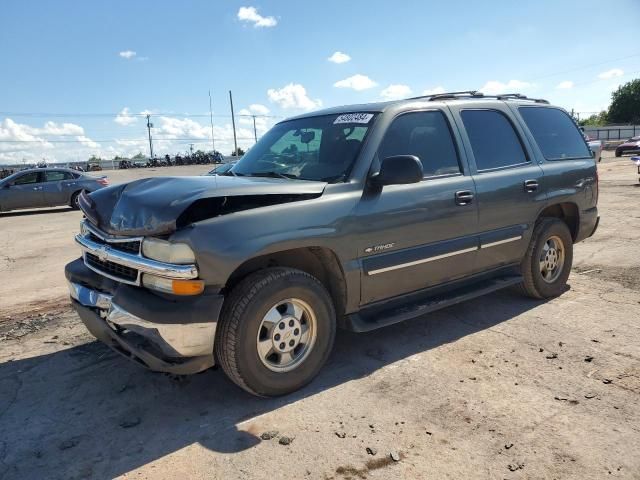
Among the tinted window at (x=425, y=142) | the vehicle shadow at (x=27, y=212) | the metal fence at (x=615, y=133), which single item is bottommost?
the vehicle shadow at (x=27, y=212)

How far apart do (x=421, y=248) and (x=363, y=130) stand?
0.99 m

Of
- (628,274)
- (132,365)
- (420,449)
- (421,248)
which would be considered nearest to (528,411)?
(420,449)

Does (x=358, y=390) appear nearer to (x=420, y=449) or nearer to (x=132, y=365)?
(x=420, y=449)

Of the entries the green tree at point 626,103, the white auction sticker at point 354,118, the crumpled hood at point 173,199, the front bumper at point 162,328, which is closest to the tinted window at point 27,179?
the crumpled hood at point 173,199

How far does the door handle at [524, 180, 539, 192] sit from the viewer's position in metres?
4.75

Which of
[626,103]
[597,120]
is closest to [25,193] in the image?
[626,103]

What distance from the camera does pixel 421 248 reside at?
3.93 m

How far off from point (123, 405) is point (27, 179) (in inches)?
599

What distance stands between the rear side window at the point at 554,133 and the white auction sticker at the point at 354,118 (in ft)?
6.54

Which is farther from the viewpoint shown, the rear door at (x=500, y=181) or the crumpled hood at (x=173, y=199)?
the rear door at (x=500, y=181)

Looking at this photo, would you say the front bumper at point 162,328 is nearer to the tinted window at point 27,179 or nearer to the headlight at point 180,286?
the headlight at point 180,286

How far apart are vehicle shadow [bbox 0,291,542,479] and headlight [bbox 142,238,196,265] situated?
1.01 metres

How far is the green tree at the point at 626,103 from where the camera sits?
77.2 metres

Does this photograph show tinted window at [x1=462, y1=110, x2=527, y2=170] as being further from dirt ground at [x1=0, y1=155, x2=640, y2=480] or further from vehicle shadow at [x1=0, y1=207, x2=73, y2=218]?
vehicle shadow at [x1=0, y1=207, x2=73, y2=218]
